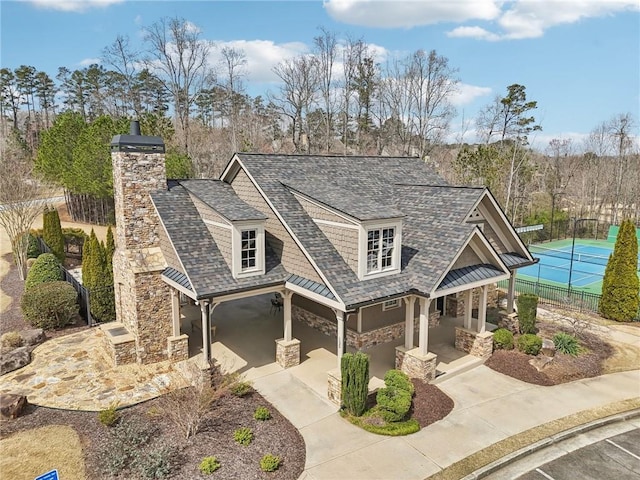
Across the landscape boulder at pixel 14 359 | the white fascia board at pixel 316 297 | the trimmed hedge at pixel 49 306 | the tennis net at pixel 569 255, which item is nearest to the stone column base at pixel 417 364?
the white fascia board at pixel 316 297

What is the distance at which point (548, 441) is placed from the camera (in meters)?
10.4

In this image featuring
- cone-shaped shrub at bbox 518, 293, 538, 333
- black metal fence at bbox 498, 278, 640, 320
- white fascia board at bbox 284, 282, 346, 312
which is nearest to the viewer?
white fascia board at bbox 284, 282, 346, 312

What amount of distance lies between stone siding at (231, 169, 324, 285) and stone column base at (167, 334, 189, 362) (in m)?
4.28

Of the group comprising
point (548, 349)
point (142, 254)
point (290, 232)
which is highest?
point (290, 232)

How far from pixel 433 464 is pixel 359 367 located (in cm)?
272

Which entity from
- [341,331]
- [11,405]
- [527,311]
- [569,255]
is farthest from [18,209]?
[569,255]

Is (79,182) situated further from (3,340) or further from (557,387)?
(557,387)

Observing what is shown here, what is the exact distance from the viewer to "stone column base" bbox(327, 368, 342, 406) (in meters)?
11.6

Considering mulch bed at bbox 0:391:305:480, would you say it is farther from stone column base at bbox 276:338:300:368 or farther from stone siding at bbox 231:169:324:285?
stone siding at bbox 231:169:324:285

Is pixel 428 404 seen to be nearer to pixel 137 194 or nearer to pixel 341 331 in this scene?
pixel 341 331

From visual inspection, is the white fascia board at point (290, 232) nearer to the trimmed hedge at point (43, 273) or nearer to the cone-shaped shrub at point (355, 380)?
the cone-shaped shrub at point (355, 380)

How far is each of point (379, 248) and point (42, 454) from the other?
972 centimetres

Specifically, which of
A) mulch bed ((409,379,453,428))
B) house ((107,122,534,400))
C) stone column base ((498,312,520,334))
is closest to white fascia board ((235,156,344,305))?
house ((107,122,534,400))

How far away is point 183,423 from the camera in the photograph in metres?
10.1
